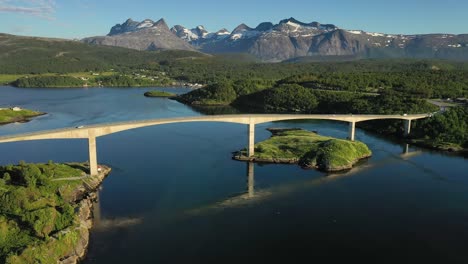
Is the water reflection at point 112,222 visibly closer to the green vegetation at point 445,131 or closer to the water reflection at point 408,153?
the water reflection at point 408,153

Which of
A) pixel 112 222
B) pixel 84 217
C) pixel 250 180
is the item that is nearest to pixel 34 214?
pixel 84 217

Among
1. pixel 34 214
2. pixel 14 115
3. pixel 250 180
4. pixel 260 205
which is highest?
pixel 34 214

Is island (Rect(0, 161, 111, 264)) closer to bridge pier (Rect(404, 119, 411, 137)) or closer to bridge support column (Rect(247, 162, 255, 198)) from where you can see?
bridge support column (Rect(247, 162, 255, 198))

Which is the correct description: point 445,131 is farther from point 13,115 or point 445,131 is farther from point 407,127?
point 13,115

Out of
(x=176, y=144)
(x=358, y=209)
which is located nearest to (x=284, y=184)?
(x=358, y=209)

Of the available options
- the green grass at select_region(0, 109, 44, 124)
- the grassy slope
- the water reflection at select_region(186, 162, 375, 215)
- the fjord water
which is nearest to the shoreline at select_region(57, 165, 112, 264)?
the grassy slope
